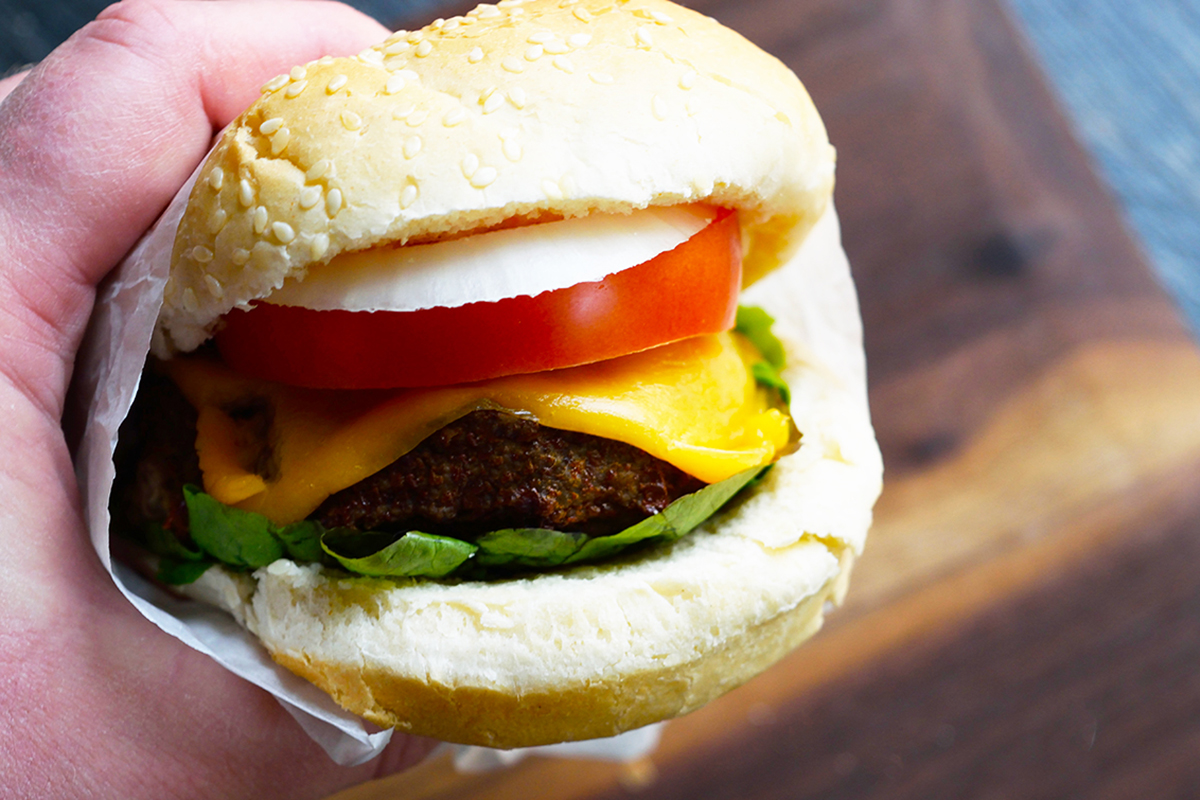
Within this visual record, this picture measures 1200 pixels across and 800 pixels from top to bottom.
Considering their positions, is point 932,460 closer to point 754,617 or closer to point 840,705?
point 840,705

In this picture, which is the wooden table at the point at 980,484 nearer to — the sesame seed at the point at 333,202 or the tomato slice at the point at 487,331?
the tomato slice at the point at 487,331

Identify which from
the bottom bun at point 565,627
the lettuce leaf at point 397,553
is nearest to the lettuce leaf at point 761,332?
the bottom bun at point 565,627

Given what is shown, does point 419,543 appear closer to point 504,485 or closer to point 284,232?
point 504,485

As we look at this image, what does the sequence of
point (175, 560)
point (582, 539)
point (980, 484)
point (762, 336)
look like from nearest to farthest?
point (582, 539)
point (175, 560)
point (762, 336)
point (980, 484)

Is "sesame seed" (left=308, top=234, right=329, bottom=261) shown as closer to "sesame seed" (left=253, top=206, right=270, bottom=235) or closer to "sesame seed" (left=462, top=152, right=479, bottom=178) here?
"sesame seed" (left=253, top=206, right=270, bottom=235)

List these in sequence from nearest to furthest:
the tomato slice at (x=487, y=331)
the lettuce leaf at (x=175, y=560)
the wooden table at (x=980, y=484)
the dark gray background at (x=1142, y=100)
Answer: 1. the tomato slice at (x=487, y=331)
2. the lettuce leaf at (x=175, y=560)
3. the wooden table at (x=980, y=484)
4. the dark gray background at (x=1142, y=100)

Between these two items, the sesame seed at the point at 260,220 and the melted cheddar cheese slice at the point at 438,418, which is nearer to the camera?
the sesame seed at the point at 260,220

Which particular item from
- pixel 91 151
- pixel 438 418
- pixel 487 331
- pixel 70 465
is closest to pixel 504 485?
pixel 438 418
